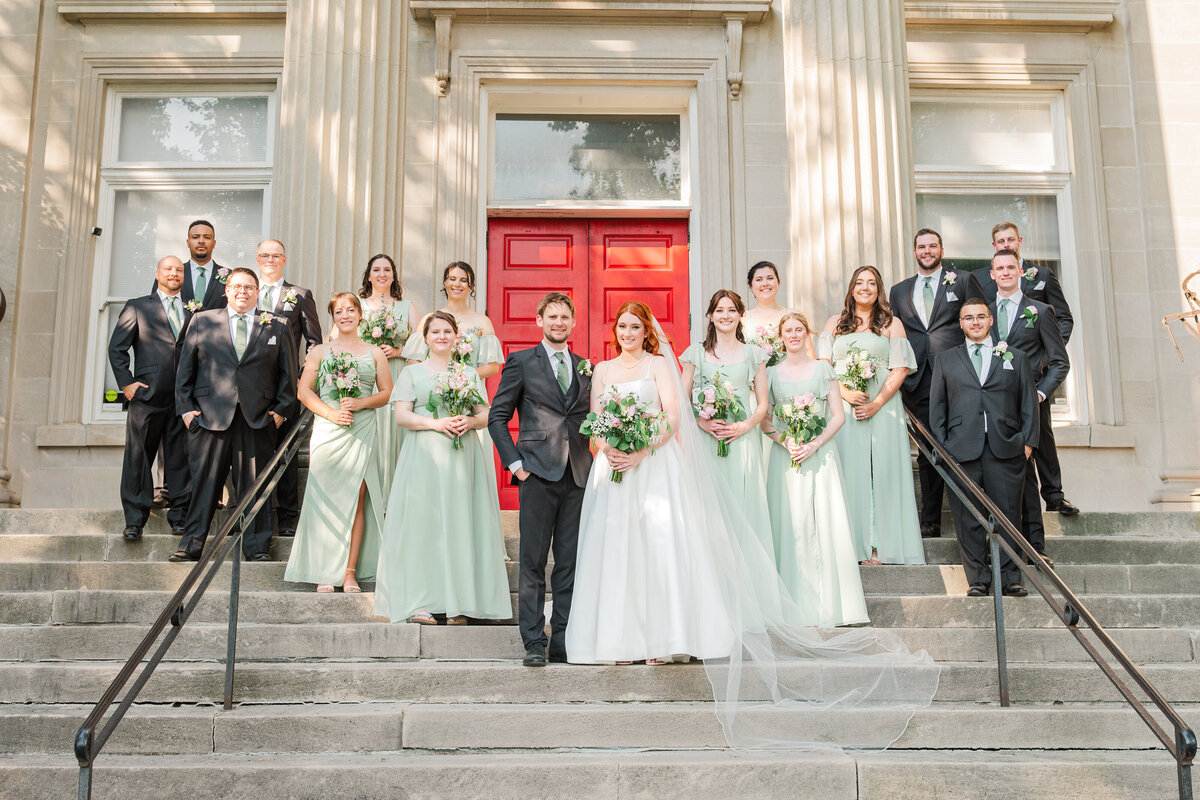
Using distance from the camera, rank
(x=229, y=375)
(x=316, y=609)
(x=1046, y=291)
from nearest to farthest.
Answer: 1. (x=316, y=609)
2. (x=229, y=375)
3. (x=1046, y=291)

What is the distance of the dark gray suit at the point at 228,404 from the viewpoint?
285 inches

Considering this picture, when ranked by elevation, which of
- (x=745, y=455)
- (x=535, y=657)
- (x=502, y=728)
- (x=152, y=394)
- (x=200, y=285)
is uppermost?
(x=200, y=285)

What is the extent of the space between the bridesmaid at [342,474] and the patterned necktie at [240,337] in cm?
46

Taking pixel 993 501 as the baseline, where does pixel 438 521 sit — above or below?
below

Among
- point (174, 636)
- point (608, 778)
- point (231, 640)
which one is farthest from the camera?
point (231, 640)

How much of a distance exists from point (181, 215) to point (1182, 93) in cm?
1012

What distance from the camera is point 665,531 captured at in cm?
604

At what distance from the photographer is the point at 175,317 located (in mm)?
8102

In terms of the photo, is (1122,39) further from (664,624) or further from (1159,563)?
(664,624)

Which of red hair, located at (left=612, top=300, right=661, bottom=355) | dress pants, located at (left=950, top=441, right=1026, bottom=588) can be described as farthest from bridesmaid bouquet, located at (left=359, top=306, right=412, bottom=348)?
dress pants, located at (left=950, top=441, right=1026, bottom=588)

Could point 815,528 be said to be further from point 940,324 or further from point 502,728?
point 502,728

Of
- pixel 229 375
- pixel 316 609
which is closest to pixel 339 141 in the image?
pixel 229 375

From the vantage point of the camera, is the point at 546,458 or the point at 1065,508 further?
the point at 1065,508

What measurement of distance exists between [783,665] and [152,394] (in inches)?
191
